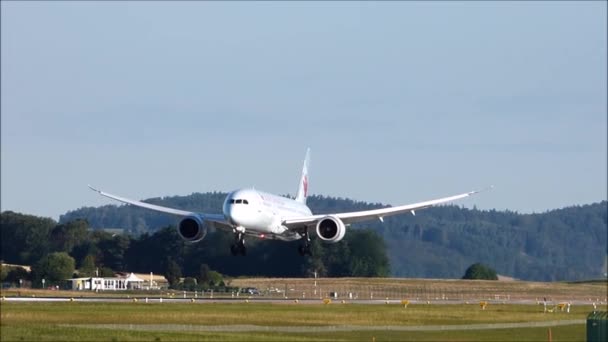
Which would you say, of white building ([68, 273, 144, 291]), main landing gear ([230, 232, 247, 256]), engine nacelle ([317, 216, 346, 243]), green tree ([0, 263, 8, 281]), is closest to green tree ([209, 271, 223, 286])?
white building ([68, 273, 144, 291])

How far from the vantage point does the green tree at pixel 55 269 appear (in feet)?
378

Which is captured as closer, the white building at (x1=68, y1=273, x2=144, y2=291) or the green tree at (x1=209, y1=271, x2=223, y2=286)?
the green tree at (x1=209, y1=271, x2=223, y2=286)

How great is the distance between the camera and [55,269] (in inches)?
4572

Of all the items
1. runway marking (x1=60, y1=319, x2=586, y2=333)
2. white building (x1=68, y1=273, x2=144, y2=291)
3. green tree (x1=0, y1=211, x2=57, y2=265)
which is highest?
green tree (x1=0, y1=211, x2=57, y2=265)

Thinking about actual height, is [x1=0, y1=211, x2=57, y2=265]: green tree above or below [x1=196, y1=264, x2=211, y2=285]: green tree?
above

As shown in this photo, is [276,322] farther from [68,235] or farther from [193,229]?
[68,235]

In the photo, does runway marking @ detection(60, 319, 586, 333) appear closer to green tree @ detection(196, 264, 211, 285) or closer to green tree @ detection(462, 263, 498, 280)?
green tree @ detection(196, 264, 211, 285)

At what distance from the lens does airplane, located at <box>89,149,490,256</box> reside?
78938 mm

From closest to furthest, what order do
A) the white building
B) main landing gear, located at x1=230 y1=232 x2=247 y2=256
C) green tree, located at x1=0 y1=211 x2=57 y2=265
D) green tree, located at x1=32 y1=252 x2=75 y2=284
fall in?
1. main landing gear, located at x1=230 y1=232 x2=247 y2=256
2. the white building
3. green tree, located at x1=32 y1=252 x2=75 y2=284
4. green tree, located at x1=0 y1=211 x2=57 y2=265

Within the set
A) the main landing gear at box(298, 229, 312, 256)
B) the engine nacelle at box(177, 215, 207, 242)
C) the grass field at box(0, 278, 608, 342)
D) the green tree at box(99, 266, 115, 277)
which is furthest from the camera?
the green tree at box(99, 266, 115, 277)

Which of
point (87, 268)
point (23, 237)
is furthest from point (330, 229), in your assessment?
point (23, 237)

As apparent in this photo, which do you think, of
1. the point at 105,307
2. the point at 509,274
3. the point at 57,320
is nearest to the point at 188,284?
the point at 105,307

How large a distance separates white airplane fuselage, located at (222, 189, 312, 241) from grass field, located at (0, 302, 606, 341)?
502 cm

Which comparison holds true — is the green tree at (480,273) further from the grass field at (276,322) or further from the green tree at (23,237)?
the grass field at (276,322)
